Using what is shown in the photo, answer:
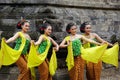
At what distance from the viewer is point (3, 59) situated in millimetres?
6676

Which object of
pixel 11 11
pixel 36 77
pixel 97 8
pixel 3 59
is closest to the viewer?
pixel 3 59

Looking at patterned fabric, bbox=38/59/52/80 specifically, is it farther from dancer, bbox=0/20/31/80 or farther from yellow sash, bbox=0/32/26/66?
yellow sash, bbox=0/32/26/66

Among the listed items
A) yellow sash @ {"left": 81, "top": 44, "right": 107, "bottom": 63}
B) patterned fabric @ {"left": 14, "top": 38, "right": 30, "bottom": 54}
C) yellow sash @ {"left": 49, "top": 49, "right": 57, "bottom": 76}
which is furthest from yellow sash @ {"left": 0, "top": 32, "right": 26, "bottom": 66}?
yellow sash @ {"left": 81, "top": 44, "right": 107, "bottom": 63}

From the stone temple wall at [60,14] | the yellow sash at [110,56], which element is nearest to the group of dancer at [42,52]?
the yellow sash at [110,56]

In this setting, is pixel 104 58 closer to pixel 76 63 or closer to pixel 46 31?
pixel 76 63

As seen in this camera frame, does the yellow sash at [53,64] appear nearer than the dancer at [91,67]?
Yes

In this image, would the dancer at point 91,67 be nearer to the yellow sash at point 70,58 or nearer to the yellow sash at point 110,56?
the yellow sash at point 110,56

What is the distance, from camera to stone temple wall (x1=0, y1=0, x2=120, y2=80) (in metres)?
8.02

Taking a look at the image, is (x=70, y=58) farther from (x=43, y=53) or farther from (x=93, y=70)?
(x=93, y=70)

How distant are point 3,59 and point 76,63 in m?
1.49

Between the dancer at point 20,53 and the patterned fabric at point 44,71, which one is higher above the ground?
the dancer at point 20,53

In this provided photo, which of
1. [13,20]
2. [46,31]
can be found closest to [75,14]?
[13,20]

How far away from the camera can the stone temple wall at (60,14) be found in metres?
8.02

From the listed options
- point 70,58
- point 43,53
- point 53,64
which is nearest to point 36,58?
point 43,53
